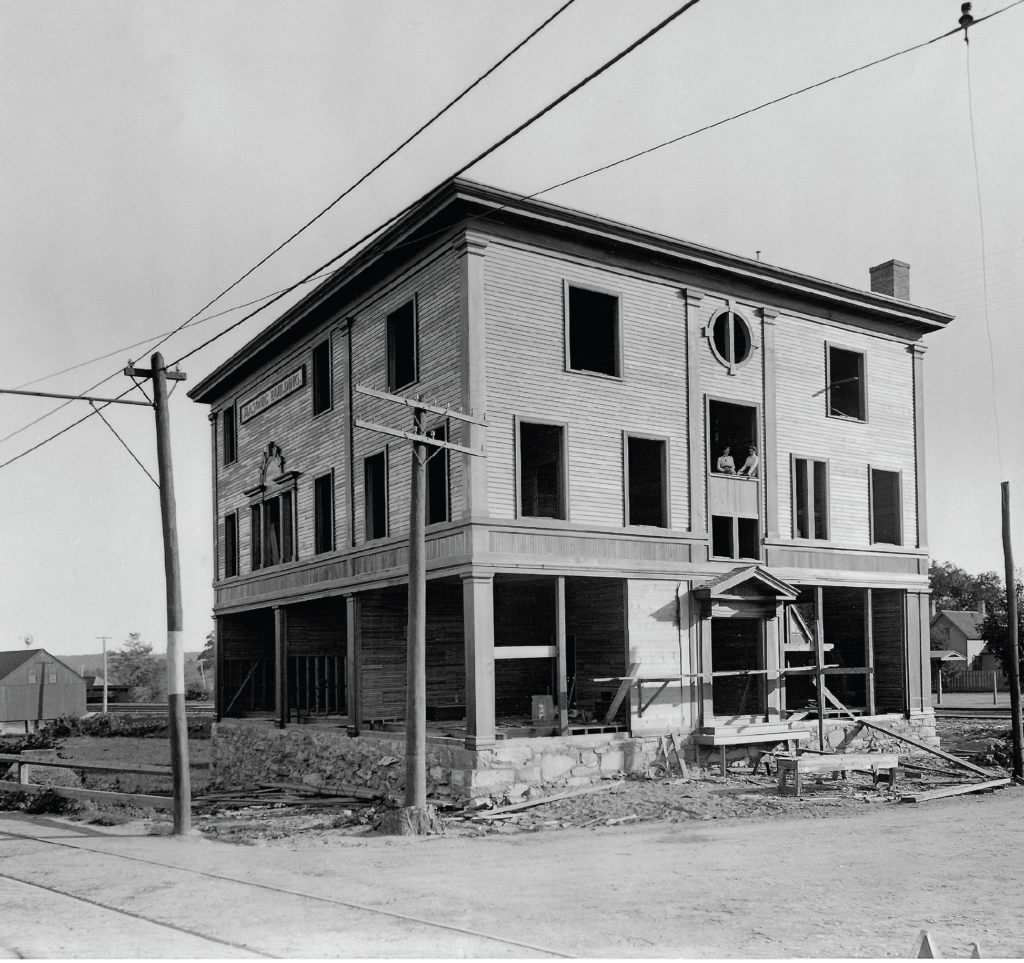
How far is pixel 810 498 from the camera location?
2541 centimetres

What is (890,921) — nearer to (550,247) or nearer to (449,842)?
(449,842)

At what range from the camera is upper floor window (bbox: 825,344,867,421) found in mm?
26531

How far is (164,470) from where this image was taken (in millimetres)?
18562

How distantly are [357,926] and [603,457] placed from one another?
13307mm

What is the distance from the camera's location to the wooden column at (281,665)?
27.7 m

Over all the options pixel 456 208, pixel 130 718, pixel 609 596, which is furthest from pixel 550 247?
pixel 130 718

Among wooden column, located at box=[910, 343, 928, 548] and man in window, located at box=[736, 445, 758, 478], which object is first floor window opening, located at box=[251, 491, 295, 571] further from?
wooden column, located at box=[910, 343, 928, 548]

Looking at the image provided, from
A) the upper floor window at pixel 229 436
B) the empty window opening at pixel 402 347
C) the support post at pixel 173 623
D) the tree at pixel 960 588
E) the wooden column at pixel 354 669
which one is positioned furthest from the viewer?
the tree at pixel 960 588

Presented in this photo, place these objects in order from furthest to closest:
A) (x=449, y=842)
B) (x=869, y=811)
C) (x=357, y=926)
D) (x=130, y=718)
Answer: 1. (x=130, y=718)
2. (x=869, y=811)
3. (x=449, y=842)
4. (x=357, y=926)

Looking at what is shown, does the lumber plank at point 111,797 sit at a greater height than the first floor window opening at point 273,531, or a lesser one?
lesser

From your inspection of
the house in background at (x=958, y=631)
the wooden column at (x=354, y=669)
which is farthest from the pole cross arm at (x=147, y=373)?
the house in background at (x=958, y=631)

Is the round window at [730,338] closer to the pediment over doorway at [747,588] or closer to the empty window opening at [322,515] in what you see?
the pediment over doorway at [747,588]

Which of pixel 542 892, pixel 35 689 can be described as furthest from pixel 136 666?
pixel 542 892

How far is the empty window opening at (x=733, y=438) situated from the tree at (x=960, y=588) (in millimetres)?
86129
